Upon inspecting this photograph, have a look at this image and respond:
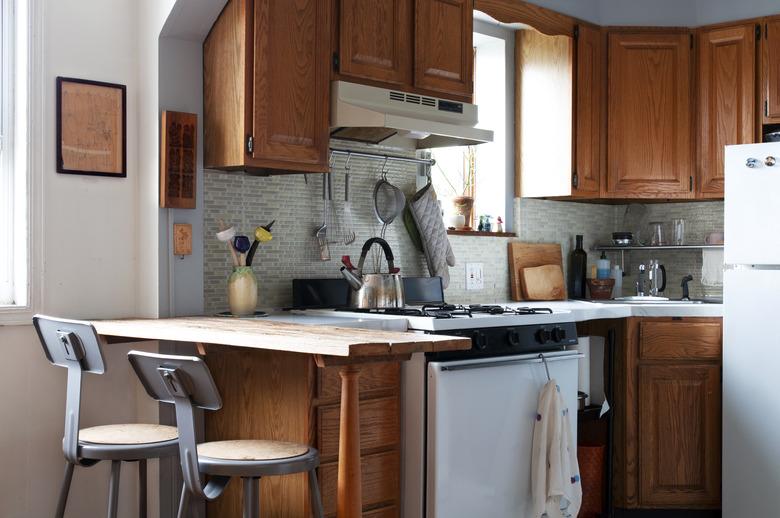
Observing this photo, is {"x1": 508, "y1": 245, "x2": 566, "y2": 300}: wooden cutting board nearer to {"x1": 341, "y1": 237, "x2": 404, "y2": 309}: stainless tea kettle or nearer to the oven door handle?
the oven door handle

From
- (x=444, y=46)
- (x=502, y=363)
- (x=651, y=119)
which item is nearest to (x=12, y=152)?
(x=444, y=46)

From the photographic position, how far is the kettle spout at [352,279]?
3613 millimetres

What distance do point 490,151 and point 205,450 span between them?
103 inches

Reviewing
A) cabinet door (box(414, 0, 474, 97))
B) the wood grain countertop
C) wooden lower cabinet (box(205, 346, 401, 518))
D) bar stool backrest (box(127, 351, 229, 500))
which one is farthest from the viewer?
cabinet door (box(414, 0, 474, 97))

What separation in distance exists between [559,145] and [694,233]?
98 centimetres

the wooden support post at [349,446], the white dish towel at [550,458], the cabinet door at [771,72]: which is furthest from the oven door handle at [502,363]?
the cabinet door at [771,72]

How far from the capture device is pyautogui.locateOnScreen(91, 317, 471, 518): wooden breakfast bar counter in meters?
2.33

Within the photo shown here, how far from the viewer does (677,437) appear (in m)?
4.14

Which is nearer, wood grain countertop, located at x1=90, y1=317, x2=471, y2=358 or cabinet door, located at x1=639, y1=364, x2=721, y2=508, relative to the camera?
wood grain countertop, located at x1=90, y1=317, x2=471, y2=358

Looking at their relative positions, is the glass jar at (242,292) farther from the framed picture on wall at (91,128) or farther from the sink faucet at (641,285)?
the sink faucet at (641,285)

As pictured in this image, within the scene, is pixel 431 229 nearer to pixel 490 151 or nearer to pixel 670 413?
pixel 490 151

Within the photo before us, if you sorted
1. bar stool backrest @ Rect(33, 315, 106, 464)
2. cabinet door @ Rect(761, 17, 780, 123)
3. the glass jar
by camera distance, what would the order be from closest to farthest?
bar stool backrest @ Rect(33, 315, 106, 464), the glass jar, cabinet door @ Rect(761, 17, 780, 123)

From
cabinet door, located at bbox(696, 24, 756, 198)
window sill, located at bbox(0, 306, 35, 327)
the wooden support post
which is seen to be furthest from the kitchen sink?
window sill, located at bbox(0, 306, 35, 327)

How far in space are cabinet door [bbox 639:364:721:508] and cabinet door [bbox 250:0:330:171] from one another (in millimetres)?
1882
